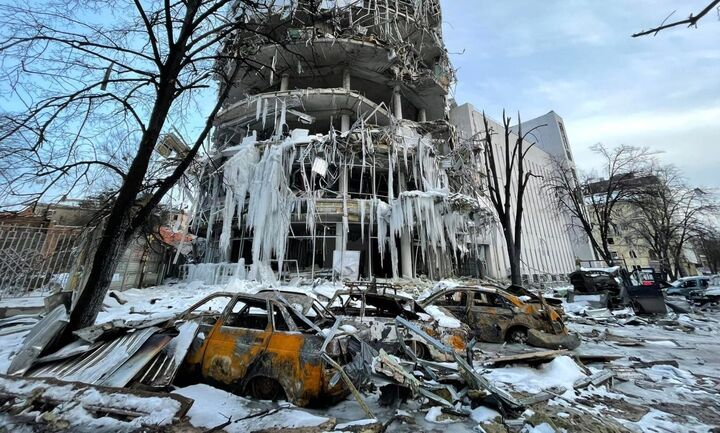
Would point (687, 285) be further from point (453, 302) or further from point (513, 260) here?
point (453, 302)

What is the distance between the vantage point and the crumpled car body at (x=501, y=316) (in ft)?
23.0

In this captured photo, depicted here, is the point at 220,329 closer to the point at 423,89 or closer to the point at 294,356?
the point at 294,356

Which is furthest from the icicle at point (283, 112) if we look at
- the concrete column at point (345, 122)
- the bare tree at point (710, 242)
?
the bare tree at point (710, 242)

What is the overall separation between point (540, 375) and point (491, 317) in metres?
2.63

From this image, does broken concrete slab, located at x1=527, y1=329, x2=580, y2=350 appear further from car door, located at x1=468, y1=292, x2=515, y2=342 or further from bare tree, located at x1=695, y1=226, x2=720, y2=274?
bare tree, located at x1=695, y1=226, x2=720, y2=274

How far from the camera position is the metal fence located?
26.5 feet

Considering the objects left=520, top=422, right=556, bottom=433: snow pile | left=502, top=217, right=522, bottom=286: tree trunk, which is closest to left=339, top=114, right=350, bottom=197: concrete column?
left=502, top=217, right=522, bottom=286: tree trunk

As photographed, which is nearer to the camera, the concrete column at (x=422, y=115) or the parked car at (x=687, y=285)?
the parked car at (x=687, y=285)

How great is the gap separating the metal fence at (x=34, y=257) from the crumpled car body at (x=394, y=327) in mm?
7770

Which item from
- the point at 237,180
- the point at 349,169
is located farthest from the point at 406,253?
the point at 237,180

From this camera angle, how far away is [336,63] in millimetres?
21422

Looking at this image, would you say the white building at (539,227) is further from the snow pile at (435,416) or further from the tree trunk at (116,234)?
the tree trunk at (116,234)

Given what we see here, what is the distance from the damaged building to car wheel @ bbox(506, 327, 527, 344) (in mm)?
7130

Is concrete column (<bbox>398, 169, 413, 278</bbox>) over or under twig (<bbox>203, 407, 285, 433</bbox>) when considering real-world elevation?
over
